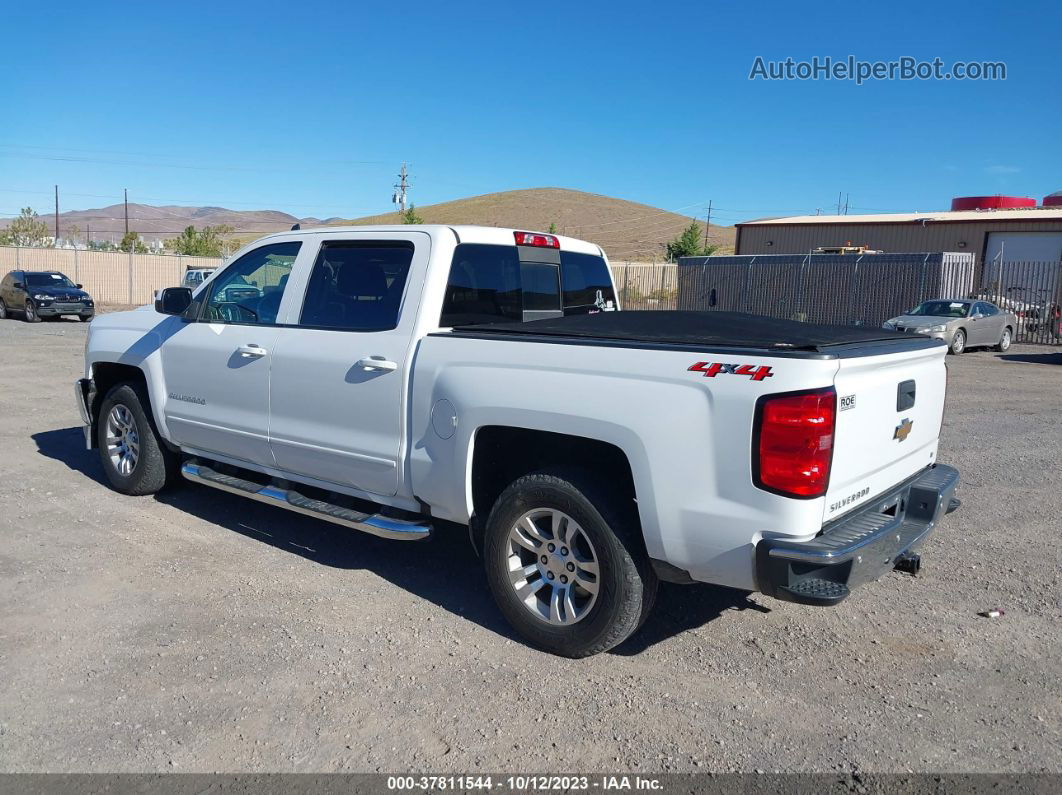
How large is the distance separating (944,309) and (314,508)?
21.8 metres

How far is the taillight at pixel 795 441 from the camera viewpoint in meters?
3.40

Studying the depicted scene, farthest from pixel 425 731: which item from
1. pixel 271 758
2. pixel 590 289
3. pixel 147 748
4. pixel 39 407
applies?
pixel 39 407

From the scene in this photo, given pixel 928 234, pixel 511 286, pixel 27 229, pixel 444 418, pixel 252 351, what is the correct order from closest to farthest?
1. pixel 444 418
2. pixel 511 286
3. pixel 252 351
4. pixel 928 234
5. pixel 27 229

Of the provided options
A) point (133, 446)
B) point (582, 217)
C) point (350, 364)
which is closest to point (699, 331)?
point (350, 364)

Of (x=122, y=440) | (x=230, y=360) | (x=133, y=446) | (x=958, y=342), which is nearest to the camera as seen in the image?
(x=230, y=360)

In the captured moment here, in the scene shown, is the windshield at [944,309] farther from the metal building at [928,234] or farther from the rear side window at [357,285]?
the rear side window at [357,285]

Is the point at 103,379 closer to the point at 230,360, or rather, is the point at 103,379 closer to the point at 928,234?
the point at 230,360

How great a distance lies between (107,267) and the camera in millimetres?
41375

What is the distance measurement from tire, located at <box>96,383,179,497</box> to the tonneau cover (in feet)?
10.2

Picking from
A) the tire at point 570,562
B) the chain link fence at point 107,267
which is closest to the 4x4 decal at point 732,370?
the tire at point 570,562

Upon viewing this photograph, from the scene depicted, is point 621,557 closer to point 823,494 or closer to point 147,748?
point 823,494

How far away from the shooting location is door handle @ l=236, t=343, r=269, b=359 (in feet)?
18.0

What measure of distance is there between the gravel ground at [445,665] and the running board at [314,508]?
389 mm

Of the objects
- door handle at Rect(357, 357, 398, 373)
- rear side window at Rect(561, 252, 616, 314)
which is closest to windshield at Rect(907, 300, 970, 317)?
rear side window at Rect(561, 252, 616, 314)
